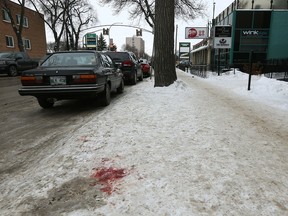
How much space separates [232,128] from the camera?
14.7 ft

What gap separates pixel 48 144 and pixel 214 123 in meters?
2.89

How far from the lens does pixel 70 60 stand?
677 centimetres

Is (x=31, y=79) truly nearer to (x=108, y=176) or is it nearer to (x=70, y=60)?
(x=70, y=60)

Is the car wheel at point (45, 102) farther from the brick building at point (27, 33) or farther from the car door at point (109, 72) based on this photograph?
the brick building at point (27, 33)

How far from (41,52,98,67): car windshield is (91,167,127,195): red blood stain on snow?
14.0 feet

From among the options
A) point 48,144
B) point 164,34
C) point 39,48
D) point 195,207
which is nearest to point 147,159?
point 195,207

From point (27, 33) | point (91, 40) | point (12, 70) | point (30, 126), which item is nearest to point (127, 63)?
point (30, 126)

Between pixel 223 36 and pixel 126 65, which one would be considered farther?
pixel 223 36

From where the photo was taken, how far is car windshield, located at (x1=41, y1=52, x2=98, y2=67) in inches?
262

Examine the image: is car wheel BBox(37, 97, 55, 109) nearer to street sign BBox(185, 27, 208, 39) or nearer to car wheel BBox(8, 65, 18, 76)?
car wheel BBox(8, 65, 18, 76)

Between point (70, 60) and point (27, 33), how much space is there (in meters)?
34.0

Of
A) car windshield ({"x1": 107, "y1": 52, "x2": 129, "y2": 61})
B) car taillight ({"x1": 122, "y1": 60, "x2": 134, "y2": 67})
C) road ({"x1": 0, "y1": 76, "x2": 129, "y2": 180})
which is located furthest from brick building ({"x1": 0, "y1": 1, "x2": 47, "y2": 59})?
road ({"x1": 0, "y1": 76, "x2": 129, "y2": 180})

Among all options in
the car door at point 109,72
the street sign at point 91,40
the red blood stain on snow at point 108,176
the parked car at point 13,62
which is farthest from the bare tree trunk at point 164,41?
the street sign at point 91,40

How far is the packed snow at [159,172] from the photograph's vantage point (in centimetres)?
229
